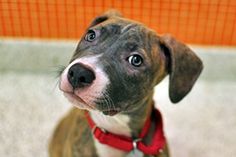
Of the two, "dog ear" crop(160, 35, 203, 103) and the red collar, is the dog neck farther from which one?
"dog ear" crop(160, 35, 203, 103)

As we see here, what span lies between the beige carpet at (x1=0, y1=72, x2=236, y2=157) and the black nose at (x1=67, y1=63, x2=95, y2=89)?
1.08 meters

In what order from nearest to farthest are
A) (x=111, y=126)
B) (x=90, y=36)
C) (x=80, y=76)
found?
1. (x=80, y=76)
2. (x=90, y=36)
3. (x=111, y=126)

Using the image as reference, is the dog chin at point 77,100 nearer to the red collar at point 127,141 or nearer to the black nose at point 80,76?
the black nose at point 80,76

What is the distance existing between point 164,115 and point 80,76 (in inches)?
55.4

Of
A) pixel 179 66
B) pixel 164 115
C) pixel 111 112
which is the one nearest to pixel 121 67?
pixel 111 112

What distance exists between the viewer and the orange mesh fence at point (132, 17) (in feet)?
9.89

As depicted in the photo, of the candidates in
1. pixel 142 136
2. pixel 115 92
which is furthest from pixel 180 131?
pixel 115 92

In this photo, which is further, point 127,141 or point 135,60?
point 127,141

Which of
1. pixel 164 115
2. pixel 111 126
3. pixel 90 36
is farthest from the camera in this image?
pixel 164 115

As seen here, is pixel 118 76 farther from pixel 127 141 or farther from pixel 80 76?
pixel 127 141

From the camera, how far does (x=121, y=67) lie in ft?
5.99

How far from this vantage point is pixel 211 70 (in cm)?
327

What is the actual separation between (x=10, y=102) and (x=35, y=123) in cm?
22

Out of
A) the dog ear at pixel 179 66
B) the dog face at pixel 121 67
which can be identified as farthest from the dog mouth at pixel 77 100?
the dog ear at pixel 179 66
